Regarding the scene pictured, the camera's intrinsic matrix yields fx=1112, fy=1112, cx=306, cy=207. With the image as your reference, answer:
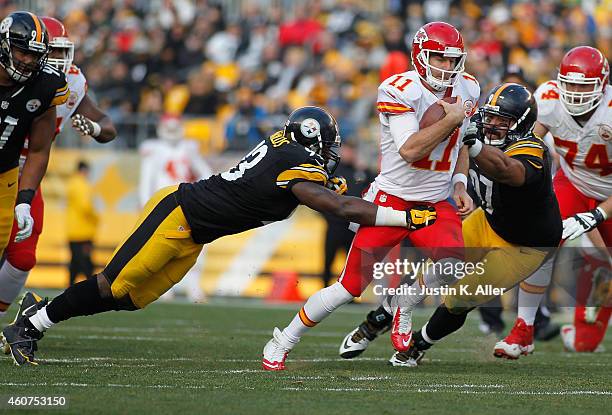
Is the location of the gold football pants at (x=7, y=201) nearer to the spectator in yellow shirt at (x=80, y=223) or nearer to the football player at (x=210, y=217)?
the football player at (x=210, y=217)

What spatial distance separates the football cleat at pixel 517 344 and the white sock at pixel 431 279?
60 cm

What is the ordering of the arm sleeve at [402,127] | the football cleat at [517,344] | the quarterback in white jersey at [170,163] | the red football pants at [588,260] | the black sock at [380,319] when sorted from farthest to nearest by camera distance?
the quarterback in white jersey at [170,163], the red football pants at [588,260], the football cleat at [517,344], the black sock at [380,319], the arm sleeve at [402,127]

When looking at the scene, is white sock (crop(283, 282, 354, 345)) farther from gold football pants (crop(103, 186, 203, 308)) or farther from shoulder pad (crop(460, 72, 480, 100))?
shoulder pad (crop(460, 72, 480, 100))

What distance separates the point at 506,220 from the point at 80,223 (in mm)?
7532

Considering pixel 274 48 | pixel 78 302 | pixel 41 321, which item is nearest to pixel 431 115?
pixel 78 302

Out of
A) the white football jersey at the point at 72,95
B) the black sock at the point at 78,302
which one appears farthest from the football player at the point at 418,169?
the white football jersey at the point at 72,95

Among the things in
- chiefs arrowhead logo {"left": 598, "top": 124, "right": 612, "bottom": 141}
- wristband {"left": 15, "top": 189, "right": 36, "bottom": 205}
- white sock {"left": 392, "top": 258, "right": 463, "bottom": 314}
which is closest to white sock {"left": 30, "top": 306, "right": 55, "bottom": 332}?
wristband {"left": 15, "top": 189, "right": 36, "bottom": 205}

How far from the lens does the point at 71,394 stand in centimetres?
489

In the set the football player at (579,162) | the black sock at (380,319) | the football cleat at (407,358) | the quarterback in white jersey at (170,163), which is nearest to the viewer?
the football cleat at (407,358)

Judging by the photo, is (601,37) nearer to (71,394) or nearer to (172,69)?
(172,69)

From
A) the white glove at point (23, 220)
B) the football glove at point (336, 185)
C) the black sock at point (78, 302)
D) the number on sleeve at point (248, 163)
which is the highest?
the number on sleeve at point (248, 163)

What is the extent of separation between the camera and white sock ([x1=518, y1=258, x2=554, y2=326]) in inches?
279

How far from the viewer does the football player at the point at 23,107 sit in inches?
229

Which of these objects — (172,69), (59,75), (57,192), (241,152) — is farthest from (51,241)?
(59,75)
